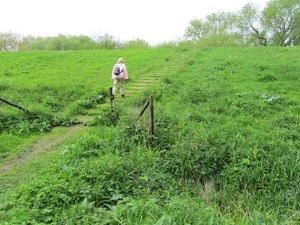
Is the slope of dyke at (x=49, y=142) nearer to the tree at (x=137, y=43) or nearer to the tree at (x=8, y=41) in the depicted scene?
the tree at (x=137, y=43)

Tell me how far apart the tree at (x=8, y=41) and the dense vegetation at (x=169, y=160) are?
2209cm

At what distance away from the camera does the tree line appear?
91.0 feet

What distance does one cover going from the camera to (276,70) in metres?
11.1

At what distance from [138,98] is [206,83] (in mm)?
3234

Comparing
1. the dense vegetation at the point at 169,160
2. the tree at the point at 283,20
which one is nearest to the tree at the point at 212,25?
the tree at the point at 283,20

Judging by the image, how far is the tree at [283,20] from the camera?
96.0 ft

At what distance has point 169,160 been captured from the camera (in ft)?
15.6

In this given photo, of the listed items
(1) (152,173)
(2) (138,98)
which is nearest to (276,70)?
(2) (138,98)

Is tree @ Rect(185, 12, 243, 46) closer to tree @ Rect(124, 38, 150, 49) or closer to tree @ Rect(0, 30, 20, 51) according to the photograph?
tree @ Rect(124, 38, 150, 49)

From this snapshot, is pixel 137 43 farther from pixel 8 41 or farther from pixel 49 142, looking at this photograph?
pixel 49 142

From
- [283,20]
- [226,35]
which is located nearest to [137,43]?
[226,35]

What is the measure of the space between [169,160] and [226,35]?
28325 millimetres

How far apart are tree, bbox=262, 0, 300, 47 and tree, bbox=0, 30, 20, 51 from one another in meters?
31.9

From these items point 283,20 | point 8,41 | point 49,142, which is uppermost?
point 283,20
